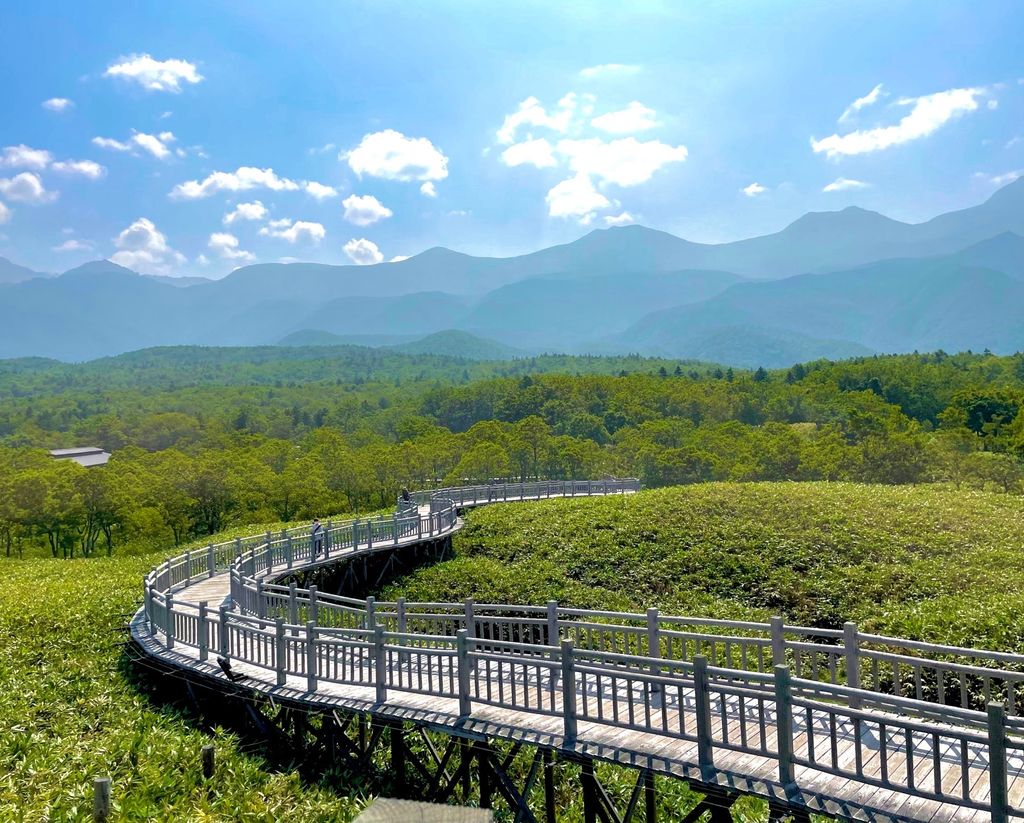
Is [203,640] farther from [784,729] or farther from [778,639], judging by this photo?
[784,729]

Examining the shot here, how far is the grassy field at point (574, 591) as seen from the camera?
33.8 ft

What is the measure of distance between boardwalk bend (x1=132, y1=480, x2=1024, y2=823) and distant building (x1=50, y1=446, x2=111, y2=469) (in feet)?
347

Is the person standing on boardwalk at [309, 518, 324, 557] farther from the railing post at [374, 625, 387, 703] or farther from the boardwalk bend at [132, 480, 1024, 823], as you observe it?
the railing post at [374, 625, 387, 703]

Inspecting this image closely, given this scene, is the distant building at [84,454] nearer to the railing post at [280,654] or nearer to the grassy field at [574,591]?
the grassy field at [574,591]

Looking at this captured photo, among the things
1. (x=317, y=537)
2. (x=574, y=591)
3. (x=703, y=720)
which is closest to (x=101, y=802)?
(x=703, y=720)

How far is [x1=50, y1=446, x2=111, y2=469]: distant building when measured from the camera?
109 m

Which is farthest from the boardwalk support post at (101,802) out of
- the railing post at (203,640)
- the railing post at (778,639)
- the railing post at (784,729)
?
the railing post at (778,639)

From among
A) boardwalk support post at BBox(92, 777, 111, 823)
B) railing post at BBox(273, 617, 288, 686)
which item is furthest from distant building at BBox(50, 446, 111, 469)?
boardwalk support post at BBox(92, 777, 111, 823)

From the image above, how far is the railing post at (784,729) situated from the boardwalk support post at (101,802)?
7556 millimetres

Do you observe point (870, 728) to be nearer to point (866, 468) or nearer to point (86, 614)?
point (86, 614)

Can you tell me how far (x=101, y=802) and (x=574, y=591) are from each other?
61.3 feet

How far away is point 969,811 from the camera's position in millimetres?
7316

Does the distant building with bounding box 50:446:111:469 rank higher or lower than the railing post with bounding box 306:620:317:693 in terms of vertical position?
lower

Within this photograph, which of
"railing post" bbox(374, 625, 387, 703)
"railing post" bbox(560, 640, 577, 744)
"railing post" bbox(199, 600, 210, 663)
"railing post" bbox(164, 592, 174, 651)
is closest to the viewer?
"railing post" bbox(560, 640, 577, 744)
